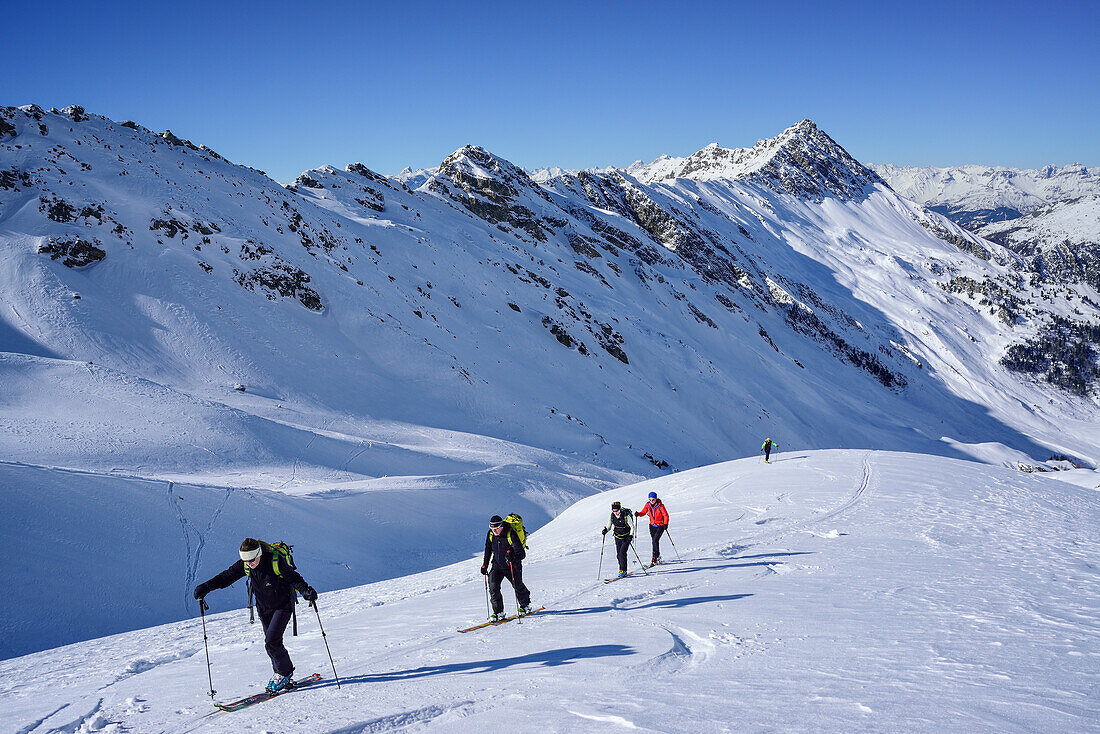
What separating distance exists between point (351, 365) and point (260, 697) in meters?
31.1

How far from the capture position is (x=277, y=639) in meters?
7.04

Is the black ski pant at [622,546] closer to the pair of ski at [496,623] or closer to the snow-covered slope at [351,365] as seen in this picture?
the pair of ski at [496,623]

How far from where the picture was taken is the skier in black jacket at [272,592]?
6.98m

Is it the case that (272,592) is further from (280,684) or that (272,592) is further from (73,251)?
(73,251)

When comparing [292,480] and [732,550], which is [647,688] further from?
[292,480]

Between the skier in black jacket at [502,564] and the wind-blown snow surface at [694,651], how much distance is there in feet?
1.85

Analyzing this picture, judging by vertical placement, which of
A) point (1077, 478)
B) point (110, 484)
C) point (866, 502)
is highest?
point (110, 484)

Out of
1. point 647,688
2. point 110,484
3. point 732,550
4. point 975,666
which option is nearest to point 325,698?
point 647,688

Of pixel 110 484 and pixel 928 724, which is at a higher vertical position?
pixel 110 484

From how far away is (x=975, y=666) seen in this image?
6789 millimetres

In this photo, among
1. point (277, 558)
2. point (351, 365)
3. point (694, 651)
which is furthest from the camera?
point (351, 365)

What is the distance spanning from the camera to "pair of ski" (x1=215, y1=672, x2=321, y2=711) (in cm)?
654

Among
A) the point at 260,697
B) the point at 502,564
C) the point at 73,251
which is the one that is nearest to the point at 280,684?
the point at 260,697

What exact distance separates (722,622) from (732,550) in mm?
5887
